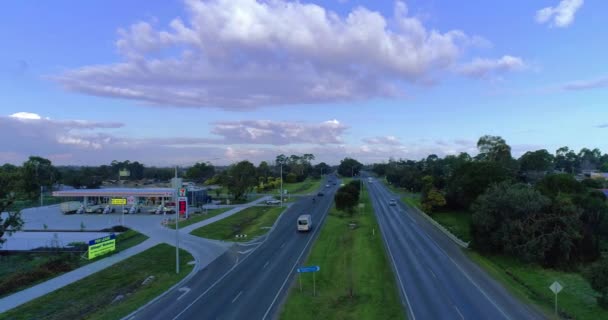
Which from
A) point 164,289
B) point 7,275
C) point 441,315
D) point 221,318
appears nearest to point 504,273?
point 441,315

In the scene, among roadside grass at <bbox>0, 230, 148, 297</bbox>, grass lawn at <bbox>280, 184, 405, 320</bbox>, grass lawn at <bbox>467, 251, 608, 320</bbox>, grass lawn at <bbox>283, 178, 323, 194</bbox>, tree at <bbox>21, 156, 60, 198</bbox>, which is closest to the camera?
grass lawn at <bbox>280, 184, 405, 320</bbox>

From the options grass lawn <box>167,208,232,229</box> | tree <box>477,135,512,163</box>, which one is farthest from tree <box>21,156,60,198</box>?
tree <box>477,135,512,163</box>

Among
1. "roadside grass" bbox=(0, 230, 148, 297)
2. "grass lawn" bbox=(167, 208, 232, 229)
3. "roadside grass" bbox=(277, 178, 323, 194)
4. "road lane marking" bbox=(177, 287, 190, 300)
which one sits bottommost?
"road lane marking" bbox=(177, 287, 190, 300)

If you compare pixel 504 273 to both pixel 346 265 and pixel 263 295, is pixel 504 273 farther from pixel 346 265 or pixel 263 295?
pixel 263 295

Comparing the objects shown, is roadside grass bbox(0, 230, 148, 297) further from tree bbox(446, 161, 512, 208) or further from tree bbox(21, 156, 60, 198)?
tree bbox(21, 156, 60, 198)

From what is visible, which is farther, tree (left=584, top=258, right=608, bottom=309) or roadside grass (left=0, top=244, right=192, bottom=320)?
roadside grass (left=0, top=244, right=192, bottom=320)

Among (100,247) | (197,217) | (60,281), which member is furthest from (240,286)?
(197,217)
